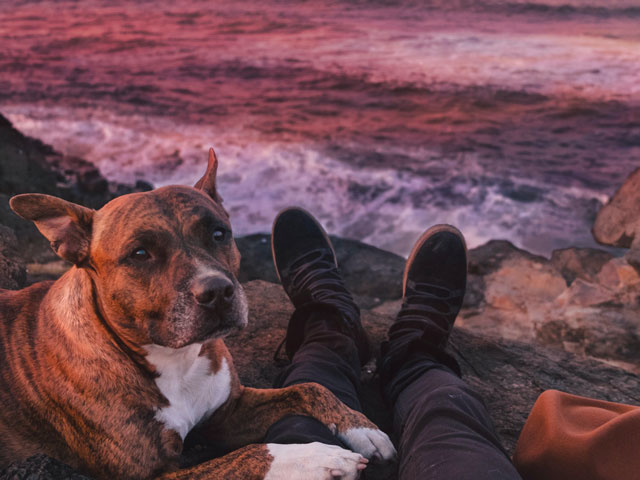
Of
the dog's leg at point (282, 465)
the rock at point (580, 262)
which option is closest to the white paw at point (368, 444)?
the dog's leg at point (282, 465)

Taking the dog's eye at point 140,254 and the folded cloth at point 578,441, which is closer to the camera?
the folded cloth at point 578,441

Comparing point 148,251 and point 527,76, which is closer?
point 148,251

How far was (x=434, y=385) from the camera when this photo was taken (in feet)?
7.10

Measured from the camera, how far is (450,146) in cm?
618

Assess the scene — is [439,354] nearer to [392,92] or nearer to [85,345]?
[85,345]

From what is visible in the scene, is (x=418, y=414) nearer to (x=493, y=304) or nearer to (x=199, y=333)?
(x=199, y=333)

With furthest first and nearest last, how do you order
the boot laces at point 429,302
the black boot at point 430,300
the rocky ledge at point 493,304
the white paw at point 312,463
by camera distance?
the boot laces at point 429,302 < the rocky ledge at point 493,304 < the black boot at point 430,300 < the white paw at point 312,463

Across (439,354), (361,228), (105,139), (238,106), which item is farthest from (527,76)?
(105,139)

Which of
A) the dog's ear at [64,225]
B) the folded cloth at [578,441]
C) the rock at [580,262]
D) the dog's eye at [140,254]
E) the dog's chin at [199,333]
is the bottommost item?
the rock at [580,262]

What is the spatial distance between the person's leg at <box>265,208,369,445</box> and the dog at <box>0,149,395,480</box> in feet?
0.65

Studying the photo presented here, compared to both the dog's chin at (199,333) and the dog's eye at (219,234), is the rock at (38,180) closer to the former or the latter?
the dog's eye at (219,234)

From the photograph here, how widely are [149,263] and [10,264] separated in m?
1.66

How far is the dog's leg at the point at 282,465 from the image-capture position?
1739 millimetres

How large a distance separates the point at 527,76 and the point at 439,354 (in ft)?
16.1
